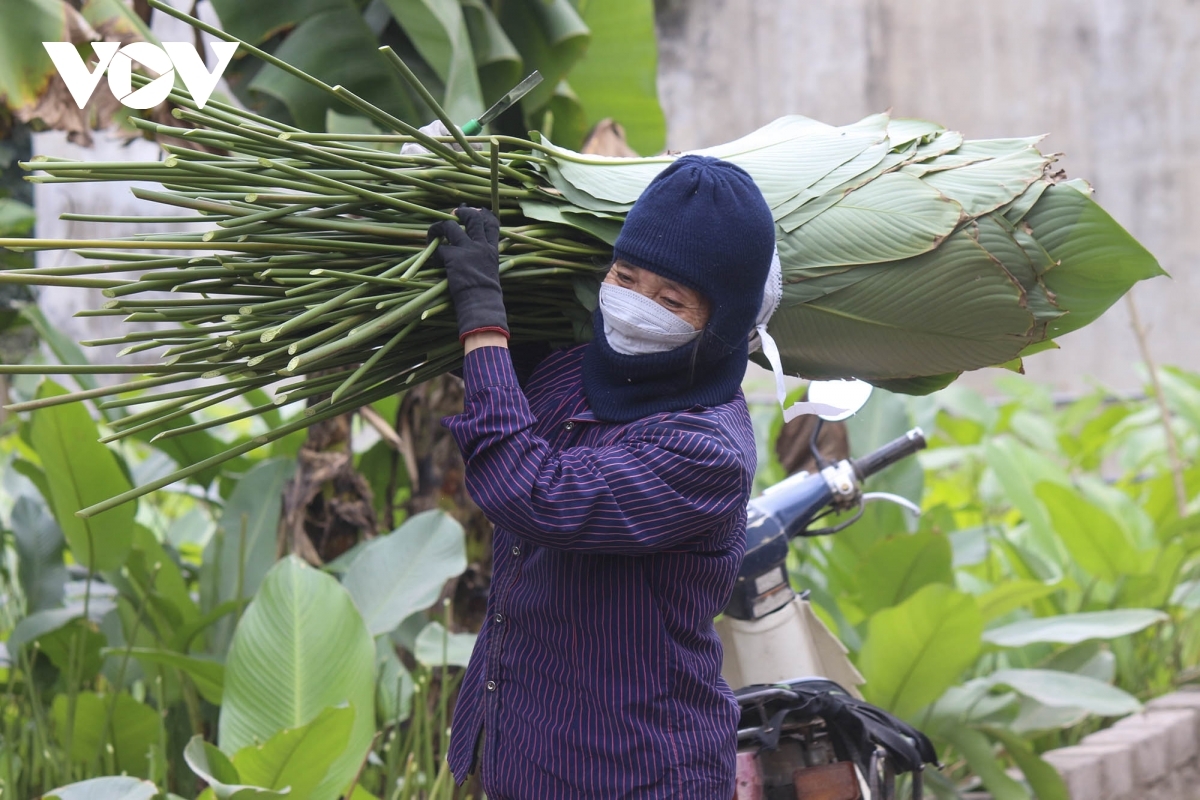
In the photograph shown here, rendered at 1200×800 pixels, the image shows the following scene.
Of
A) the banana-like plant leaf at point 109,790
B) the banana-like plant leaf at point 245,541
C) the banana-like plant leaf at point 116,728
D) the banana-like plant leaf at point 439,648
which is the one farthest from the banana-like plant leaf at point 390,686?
the banana-like plant leaf at point 109,790

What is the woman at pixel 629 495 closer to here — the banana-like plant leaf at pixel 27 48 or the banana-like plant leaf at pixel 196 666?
the banana-like plant leaf at pixel 196 666

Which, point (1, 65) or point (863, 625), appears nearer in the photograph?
point (1, 65)

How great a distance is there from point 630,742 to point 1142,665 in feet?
10.0

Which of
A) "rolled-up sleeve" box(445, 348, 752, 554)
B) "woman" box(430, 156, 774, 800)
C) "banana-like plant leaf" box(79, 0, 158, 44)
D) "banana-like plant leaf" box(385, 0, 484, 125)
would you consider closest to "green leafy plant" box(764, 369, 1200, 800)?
"woman" box(430, 156, 774, 800)

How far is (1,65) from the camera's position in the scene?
2117mm

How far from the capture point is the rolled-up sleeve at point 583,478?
1352mm

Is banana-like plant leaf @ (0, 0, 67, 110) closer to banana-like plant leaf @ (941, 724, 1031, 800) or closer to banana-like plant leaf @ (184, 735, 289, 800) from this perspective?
banana-like plant leaf @ (184, 735, 289, 800)

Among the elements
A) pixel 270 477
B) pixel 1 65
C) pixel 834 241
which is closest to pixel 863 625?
pixel 270 477

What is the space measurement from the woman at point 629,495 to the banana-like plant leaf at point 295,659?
0.73 meters

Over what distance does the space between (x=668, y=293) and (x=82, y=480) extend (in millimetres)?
1599

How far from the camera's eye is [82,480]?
2.45m

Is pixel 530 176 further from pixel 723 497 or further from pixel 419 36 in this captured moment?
pixel 419 36

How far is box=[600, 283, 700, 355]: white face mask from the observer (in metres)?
1.42

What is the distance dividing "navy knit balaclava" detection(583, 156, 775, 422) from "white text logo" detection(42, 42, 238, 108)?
58 centimetres
